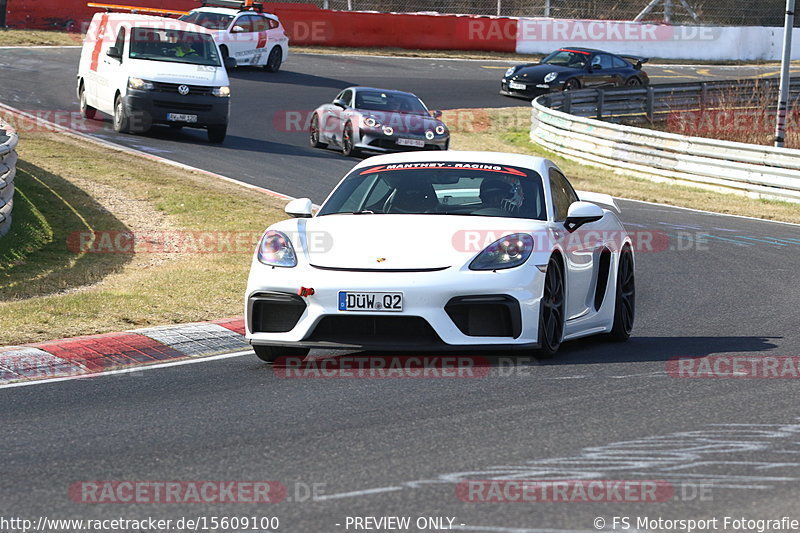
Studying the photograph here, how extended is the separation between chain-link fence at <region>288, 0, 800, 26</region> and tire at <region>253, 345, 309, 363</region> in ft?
125

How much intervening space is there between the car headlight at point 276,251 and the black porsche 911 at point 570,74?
29.4 meters

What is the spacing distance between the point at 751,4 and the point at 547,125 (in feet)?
84.8

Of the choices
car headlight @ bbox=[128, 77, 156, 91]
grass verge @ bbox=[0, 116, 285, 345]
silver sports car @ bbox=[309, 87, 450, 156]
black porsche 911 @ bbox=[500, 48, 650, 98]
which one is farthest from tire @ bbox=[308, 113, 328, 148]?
black porsche 911 @ bbox=[500, 48, 650, 98]

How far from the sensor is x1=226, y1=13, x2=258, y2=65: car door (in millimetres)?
36219

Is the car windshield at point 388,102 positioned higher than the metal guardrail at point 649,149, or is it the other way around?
the car windshield at point 388,102

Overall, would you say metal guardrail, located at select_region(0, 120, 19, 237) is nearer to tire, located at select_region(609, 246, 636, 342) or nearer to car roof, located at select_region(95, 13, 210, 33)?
tire, located at select_region(609, 246, 636, 342)

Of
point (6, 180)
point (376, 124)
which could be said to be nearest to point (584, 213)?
point (6, 180)

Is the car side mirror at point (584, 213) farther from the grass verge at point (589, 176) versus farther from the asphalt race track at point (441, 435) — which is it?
the grass verge at point (589, 176)

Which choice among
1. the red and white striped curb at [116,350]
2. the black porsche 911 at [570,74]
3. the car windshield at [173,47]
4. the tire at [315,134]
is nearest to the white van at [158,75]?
the car windshield at [173,47]

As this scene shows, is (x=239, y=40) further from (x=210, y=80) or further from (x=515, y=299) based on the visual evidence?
(x=515, y=299)

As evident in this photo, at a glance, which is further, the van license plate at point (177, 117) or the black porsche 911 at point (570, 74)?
the black porsche 911 at point (570, 74)

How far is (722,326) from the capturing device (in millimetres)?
10664

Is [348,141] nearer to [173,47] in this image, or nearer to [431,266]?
[173,47]

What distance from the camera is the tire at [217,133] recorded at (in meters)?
24.7
